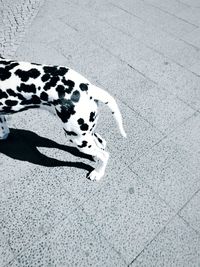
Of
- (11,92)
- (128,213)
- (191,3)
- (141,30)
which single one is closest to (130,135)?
(128,213)

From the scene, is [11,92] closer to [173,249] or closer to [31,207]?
[31,207]

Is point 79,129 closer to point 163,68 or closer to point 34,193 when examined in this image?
point 34,193

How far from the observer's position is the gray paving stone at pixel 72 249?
12.0ft

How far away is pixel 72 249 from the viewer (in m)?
3.75

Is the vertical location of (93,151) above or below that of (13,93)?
below

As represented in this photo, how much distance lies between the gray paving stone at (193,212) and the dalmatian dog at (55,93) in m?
1.93

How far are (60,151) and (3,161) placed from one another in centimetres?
98

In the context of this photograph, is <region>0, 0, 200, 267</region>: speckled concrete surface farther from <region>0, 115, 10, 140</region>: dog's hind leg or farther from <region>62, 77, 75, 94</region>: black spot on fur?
<region>62, 77, 75, 94</region>: black spot on fur

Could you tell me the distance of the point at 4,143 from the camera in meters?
4.89

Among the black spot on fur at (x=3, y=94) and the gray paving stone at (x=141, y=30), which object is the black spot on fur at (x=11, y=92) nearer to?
the black spot on fur at (x=3, y=94)

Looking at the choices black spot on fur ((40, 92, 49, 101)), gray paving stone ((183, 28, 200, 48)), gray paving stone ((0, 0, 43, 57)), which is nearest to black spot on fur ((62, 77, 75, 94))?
black spot on fur ((40, 92, 49, 101))

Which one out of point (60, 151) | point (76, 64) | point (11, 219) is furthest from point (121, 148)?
point (76, 64)

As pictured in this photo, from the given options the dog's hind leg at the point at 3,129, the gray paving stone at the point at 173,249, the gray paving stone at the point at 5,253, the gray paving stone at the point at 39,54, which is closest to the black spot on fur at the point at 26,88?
the dog's hind leg at the point at 3,129

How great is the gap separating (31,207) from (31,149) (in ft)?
3.68
